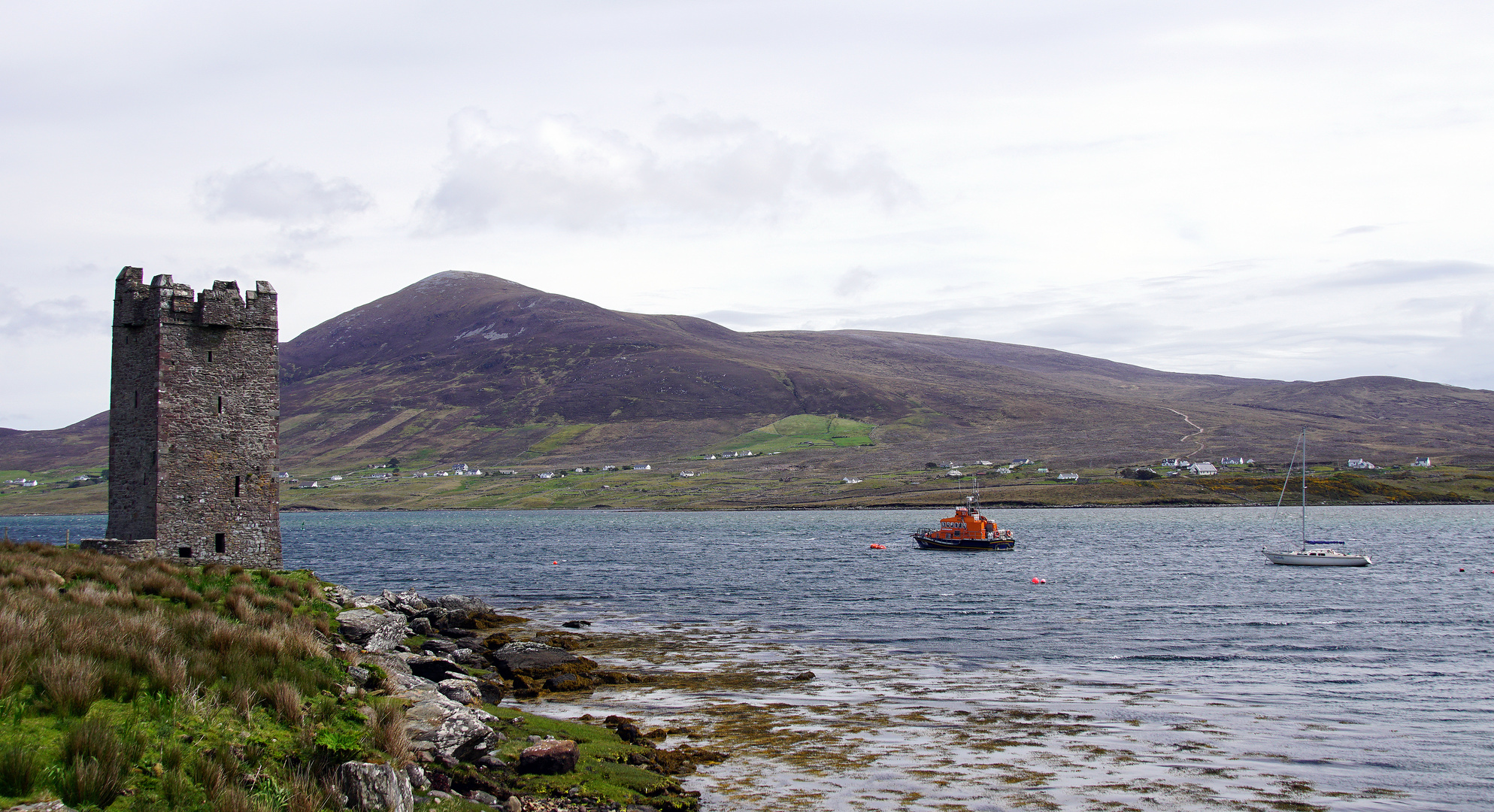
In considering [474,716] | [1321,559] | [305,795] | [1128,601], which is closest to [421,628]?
[474,716]

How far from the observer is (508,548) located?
9825cm

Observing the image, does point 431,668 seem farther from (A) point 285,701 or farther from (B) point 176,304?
(B) point 176,304

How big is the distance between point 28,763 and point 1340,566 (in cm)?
7920

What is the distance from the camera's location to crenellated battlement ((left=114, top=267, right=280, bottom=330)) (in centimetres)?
2978

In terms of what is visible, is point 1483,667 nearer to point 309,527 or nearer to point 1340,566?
point 1340,566

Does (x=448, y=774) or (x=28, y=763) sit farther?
(x=448, y=774)

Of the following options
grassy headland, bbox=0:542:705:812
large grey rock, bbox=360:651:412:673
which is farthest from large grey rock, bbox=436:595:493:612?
grassy headland, bbox=0:542:705:812

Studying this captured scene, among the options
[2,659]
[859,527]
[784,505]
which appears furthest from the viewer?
[784,505]

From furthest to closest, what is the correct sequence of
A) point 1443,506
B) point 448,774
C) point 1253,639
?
point 1443,506 → point 1253,639 → point 448,774

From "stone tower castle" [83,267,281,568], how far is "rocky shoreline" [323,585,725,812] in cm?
377

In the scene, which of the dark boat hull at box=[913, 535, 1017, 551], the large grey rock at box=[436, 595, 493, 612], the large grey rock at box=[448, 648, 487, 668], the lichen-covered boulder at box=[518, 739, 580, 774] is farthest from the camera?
the dark boat hull at box=[913, 535, 1017, 551]

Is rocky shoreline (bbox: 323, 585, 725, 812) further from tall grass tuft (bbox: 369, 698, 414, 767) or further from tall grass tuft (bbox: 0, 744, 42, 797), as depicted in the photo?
tall grass tuft (bbox: 0, 744, 42, 797)

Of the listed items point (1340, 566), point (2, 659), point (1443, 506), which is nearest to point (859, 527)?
point (1340, 566)

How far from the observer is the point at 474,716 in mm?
17375
